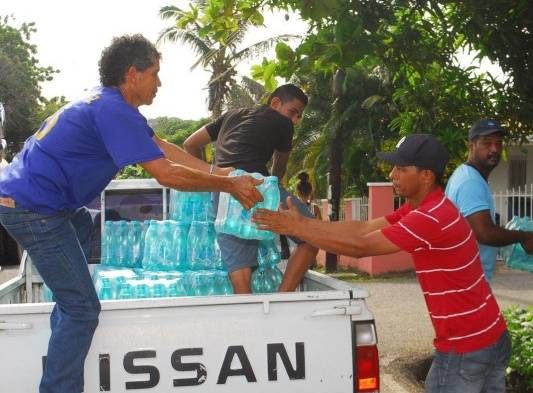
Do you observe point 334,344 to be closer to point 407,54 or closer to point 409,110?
point 407,54

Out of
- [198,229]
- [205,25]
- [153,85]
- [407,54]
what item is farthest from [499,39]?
[153,85]

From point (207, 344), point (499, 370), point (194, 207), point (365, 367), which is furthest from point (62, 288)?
point (499, 370)

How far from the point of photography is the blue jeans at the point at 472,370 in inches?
131

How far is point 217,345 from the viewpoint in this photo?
11.1 ft

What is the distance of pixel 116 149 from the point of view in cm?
321

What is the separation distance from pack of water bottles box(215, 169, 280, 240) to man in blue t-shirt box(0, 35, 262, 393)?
25.0 inches

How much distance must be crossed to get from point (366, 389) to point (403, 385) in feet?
9.82

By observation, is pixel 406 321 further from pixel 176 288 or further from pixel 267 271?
pixel 176 288

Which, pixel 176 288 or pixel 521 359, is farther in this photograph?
pixel 521 359

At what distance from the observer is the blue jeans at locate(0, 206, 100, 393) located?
10.4ft

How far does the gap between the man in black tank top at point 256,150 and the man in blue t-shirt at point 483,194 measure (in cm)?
91

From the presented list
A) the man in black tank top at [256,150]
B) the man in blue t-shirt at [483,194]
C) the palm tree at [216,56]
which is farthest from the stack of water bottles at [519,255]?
the palm tree at [216,56]

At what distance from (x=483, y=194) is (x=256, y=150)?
4.37 ft

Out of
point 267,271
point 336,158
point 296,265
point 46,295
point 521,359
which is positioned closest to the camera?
point 296,265
